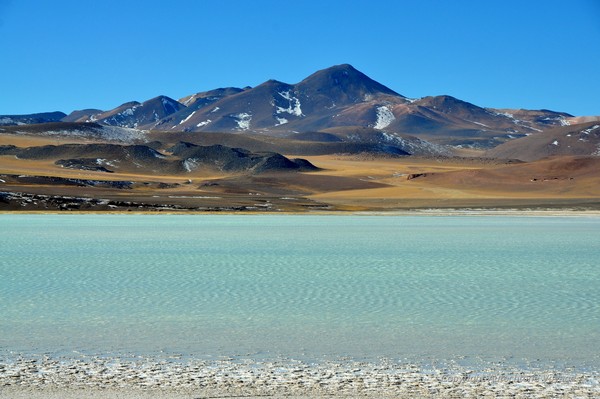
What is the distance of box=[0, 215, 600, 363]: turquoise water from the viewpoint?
11742mm

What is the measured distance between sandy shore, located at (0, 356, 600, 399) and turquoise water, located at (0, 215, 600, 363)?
2.42ft

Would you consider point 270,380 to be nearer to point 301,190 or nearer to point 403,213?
point 403,213

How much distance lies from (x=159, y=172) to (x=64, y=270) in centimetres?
11351

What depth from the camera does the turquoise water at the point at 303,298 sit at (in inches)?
462

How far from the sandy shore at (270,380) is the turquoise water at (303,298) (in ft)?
2.42

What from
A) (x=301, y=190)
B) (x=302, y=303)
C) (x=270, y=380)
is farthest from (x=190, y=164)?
(x=270, y=380)

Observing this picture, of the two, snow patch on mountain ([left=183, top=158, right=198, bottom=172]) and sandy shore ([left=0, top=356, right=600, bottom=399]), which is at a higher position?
snow patch on mountain ([left=183, top=158, right=198, bottom=172])

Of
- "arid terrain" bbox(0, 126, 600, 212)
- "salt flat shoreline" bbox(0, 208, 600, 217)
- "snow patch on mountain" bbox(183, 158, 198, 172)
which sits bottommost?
"salt flat shoreline" bbox(0, 208, 600, 217)

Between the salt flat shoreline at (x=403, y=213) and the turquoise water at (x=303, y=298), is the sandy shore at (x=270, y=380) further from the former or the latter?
the salt flat shoreline at (x=403, y=213)

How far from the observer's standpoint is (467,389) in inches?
357

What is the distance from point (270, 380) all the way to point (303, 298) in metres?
6.83

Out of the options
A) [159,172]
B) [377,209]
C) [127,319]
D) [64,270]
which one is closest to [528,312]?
[127,319]

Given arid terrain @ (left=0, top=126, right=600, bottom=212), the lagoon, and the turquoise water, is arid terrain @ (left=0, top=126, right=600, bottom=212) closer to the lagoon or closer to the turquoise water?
the turquoise water

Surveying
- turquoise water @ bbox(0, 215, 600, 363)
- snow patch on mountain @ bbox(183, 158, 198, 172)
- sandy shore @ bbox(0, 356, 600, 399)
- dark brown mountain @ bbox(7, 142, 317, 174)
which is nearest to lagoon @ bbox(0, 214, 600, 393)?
turquoise water @ bbox(0, 215, 600, 363)
